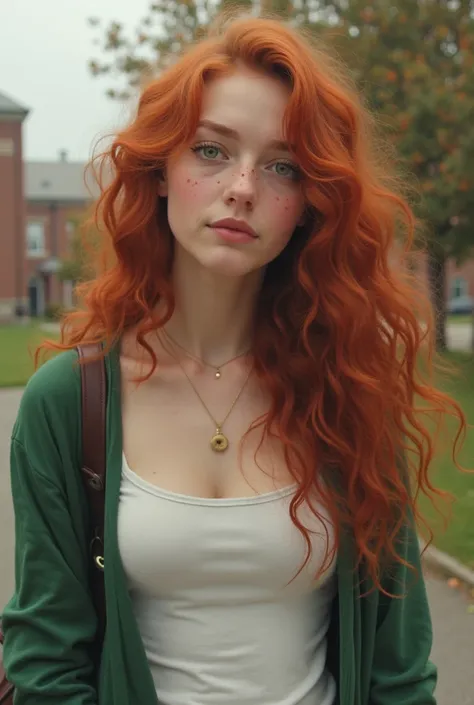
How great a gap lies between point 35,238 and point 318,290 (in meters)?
58.6

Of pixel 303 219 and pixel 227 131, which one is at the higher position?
pixel 227 131

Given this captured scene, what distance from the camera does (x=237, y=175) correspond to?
174 centimetres

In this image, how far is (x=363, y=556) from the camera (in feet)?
5.98

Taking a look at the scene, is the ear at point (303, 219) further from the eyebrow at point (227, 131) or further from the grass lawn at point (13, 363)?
the grass lawn at point (13, 363)

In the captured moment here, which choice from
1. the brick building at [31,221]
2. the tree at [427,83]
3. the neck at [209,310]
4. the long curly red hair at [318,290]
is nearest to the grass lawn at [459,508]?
the long curly red hair at [318,290]

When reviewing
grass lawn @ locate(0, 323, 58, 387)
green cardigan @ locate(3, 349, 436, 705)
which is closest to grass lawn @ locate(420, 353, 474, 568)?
green cardigan @ locate(3, 349, 436, 705)

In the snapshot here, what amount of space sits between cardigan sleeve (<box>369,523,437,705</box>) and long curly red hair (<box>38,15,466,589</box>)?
0.07m

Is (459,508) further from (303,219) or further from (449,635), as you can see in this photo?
(303,219)

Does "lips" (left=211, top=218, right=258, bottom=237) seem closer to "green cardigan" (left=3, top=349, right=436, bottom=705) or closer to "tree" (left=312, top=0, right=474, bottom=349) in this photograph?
"green cardigan" (left=3, top=349, right=436, bottom=705)

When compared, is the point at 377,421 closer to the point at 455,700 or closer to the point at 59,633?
the point at 59,633

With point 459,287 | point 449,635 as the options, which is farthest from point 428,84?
point 459,287

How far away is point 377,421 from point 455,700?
2385 mm

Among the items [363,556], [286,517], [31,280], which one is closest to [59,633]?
[286,517]

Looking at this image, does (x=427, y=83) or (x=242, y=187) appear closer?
(x=242, y=187)
